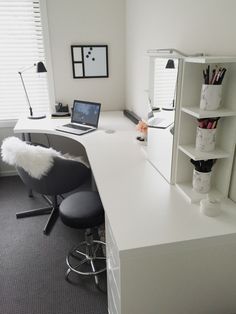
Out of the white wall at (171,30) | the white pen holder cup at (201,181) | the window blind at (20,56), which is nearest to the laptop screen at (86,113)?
the white wall at (171,30)

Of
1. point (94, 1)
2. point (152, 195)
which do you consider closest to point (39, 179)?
point (152, 195)

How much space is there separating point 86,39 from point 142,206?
7.77 ft

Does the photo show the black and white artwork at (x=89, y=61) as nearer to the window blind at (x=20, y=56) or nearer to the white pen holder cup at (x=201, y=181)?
the window blind at (x=20, y=56)

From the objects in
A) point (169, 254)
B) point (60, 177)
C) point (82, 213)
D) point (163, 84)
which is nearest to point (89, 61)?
point (60, 177)

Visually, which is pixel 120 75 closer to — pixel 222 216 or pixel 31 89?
pixel 31 89

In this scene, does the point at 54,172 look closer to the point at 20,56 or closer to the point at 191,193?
the point at 191,193

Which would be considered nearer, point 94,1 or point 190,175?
point 190,175

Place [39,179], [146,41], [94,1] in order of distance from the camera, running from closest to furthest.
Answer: [39,179] → [146,41] → [94,1]

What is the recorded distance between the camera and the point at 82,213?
1651 mm

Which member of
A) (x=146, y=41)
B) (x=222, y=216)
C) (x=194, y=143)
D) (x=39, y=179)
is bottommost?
(x=39, y=179)

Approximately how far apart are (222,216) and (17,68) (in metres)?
2.79

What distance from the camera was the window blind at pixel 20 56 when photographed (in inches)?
112

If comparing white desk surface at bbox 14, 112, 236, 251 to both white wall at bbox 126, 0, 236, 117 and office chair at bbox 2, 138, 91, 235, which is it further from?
white wall at bbox 126, 0, 236, 117

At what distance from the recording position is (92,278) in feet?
6.04
